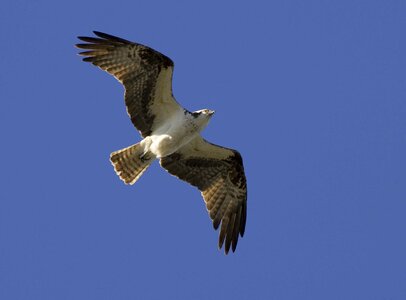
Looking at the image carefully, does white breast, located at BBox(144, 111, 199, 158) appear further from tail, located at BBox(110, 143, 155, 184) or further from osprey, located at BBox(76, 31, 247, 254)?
tail, located at BBox(110, 143, 155, 184)

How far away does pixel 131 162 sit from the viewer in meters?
17.4

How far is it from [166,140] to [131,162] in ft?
3.05

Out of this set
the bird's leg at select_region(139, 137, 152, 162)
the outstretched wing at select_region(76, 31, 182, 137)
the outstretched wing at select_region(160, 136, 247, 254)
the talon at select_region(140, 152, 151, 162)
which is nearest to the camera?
the outstretched wing at select_region(76, 31, 182, 137)

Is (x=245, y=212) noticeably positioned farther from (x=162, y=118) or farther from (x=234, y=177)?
(x=162, y=118)

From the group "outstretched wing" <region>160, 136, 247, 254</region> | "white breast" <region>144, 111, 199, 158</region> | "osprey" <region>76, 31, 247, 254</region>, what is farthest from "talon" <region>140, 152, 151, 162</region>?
"outstretched wing" <region>160, 136, 247, 254</region>

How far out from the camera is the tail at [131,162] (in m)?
17.3

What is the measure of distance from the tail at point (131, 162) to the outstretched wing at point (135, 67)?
0.77 metres

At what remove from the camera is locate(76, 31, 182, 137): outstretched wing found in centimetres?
1656

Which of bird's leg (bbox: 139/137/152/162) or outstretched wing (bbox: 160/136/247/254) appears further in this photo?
outstretched wing (bbox: 160/136/247/254)

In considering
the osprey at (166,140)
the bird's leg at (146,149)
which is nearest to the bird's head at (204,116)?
the osprey at (166,140)

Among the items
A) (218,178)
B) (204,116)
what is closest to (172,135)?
(204,116)

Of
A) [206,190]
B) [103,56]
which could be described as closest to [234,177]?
[206,190]

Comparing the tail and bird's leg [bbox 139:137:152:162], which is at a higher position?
bird's leg [bbox 139:137:152:162]

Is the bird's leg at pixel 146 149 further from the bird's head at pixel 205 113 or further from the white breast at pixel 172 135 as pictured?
the bird's head at pixel 205 113
